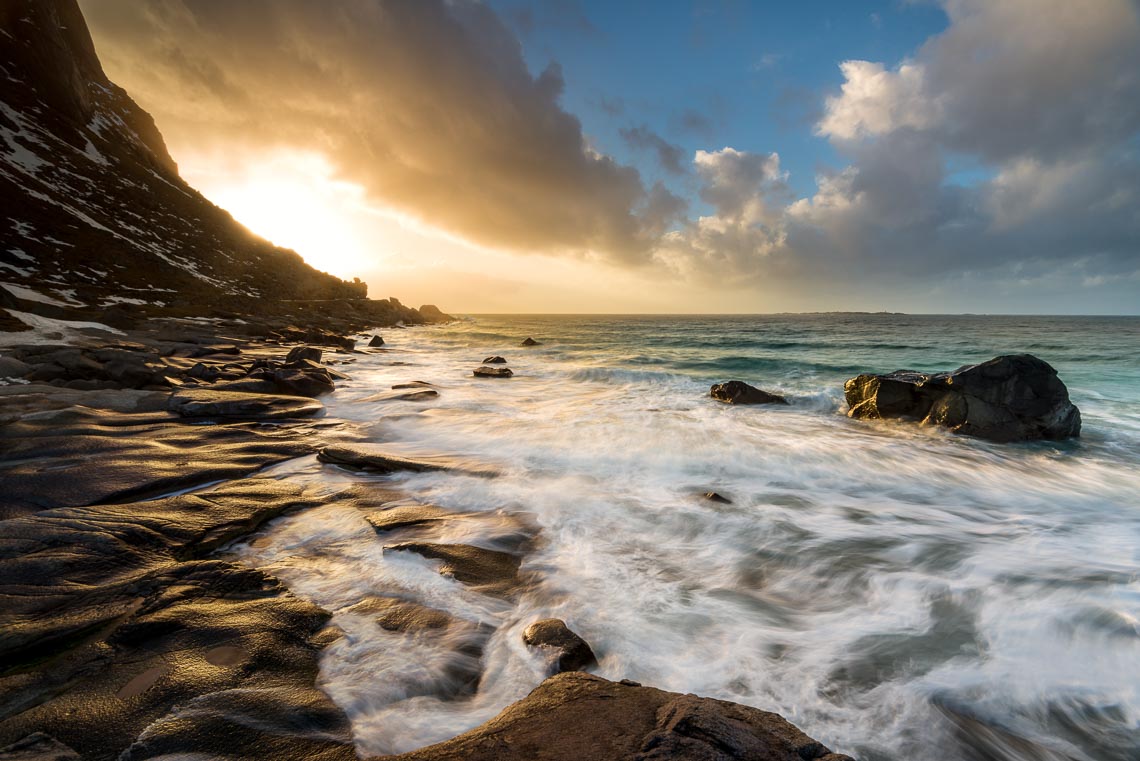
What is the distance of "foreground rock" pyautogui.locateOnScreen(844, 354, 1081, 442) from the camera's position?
34.2 ft

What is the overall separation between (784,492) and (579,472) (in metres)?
3.67

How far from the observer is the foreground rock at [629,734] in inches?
76.9

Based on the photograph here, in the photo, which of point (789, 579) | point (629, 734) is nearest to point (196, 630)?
point (629, 734)

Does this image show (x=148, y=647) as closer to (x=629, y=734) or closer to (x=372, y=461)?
(x=629, y=734)

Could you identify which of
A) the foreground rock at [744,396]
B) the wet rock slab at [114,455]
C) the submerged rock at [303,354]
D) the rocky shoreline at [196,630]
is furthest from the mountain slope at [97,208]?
the foreground rock at [744,396]

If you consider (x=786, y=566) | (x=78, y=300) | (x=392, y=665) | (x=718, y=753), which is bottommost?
(x=786, y=566)

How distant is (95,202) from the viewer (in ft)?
146

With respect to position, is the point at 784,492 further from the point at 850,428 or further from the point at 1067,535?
the point at 850,428

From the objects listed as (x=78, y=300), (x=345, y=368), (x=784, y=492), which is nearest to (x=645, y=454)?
(x=784, y=492)

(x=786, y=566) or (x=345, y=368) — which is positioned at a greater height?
(x=345, y=368)

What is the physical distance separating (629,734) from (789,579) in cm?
389

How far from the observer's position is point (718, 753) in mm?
1932

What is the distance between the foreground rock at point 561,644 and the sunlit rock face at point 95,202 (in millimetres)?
35036

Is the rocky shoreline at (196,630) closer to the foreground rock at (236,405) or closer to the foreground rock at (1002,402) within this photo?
the foreground rock at (236,405)
